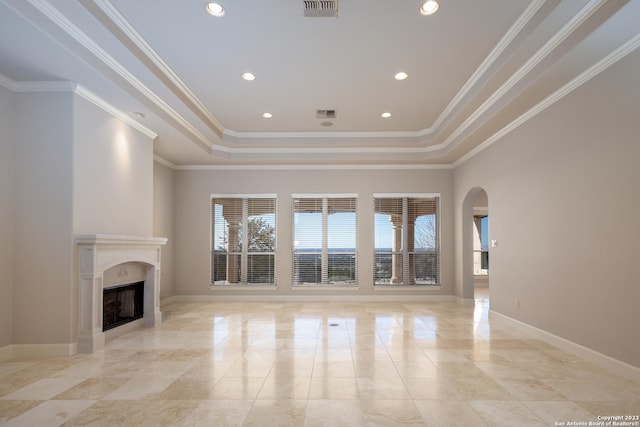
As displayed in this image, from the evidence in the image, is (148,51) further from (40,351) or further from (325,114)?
(40,351)

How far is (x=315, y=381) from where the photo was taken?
151 inches

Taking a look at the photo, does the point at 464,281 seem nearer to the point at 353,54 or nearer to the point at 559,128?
the point at 559,128

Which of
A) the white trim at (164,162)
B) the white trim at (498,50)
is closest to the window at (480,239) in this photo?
the white trim at (498,50)

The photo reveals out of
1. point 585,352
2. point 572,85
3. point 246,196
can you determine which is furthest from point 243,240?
point 572,85

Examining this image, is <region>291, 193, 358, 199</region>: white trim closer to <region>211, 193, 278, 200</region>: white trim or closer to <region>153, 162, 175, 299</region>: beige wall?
<region>211, 193, 278, 200</region>: white trim

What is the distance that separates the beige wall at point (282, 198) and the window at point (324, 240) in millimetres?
166

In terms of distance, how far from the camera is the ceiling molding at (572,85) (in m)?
3.79

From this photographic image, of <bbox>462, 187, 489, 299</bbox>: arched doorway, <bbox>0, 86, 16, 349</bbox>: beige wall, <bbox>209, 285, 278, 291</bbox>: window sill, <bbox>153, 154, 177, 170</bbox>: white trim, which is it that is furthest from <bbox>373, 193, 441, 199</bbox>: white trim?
<bbox>0, 86, 16, 349</bbox>: beige wall

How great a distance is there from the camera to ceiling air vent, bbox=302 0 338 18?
147 inches

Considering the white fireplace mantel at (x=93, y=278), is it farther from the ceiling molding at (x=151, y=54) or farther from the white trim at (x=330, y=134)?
the white trim at (x=330, y=134)

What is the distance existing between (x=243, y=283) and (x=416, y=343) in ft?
16.0

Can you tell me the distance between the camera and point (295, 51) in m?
4.71

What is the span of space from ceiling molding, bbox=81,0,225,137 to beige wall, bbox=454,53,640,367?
484cm

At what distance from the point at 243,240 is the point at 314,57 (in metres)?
5.23
